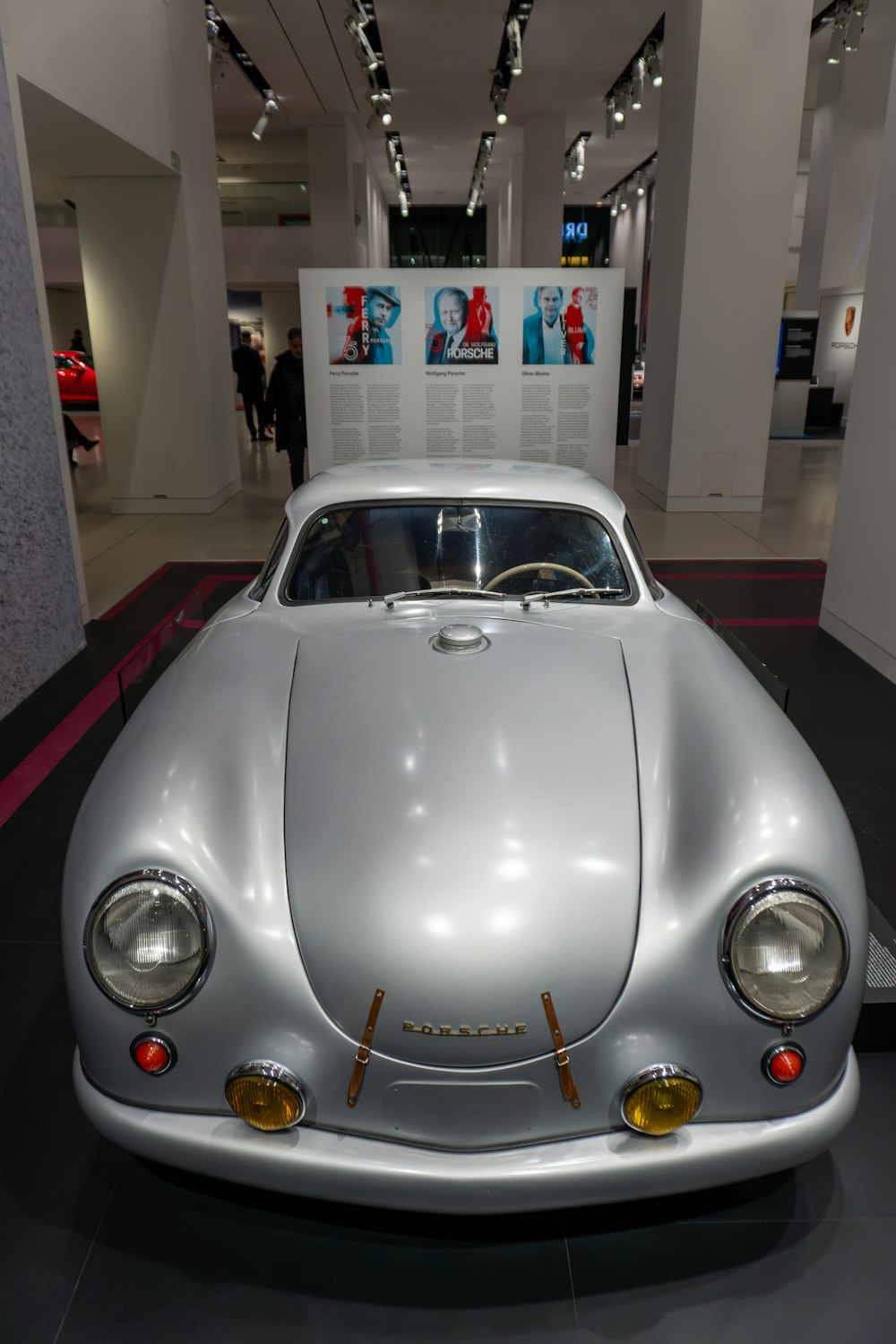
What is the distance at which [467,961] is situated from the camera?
4.89 feet

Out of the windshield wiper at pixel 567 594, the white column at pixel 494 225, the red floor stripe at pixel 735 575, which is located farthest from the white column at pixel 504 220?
the windshield wiper at pixel 567 594

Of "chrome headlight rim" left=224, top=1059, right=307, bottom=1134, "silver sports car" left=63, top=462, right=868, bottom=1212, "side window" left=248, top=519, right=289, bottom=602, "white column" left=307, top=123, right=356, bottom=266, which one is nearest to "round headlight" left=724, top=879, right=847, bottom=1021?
"silver sports car" left=63, top=462, right=868, bottom=1212

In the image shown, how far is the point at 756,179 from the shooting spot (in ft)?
27.3

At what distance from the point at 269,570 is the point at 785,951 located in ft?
6.24

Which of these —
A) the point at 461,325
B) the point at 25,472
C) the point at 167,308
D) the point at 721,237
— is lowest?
the point at 25,472

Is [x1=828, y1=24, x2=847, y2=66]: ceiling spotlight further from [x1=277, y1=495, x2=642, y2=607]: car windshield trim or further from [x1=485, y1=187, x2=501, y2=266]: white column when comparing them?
[x1=485, y1=187, x2=501, y2=266]: white column

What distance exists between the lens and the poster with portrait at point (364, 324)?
6840mm

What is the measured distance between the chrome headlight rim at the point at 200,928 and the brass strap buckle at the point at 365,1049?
11.4 inches

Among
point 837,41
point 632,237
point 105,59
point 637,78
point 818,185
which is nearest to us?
point 105,59

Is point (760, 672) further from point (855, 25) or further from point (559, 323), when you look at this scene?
point (855, 25)

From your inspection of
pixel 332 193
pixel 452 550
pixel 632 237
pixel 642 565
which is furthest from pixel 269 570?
pixel 632 237

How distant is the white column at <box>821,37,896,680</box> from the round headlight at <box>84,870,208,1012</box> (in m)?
4.20

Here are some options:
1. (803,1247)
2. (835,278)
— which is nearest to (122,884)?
(803,1247)

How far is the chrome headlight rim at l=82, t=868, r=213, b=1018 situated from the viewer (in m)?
1.53
